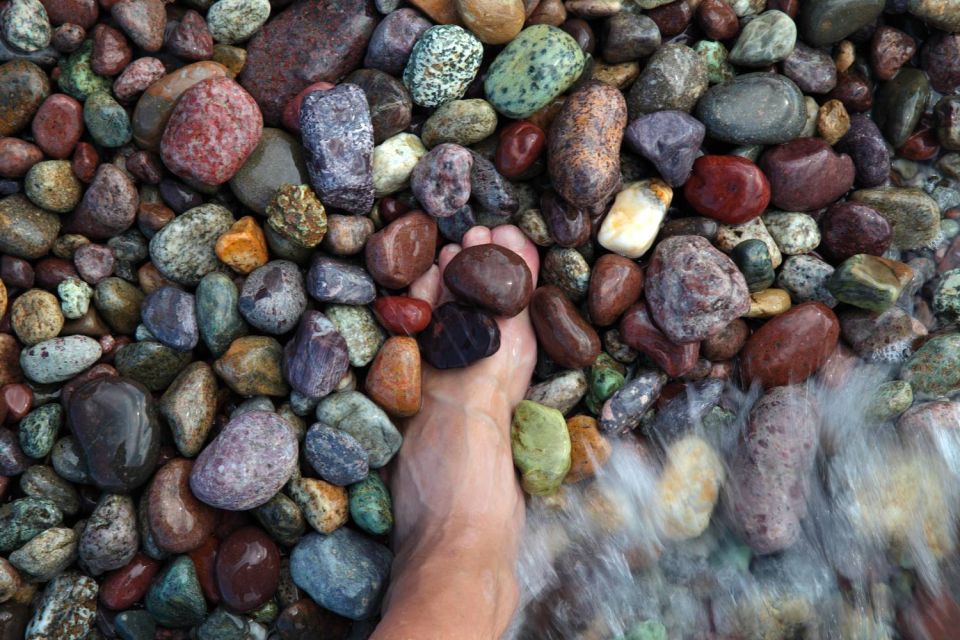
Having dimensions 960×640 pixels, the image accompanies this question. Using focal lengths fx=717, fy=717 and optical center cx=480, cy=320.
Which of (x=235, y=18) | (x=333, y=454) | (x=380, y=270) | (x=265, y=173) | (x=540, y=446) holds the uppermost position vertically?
(x=235, y=18)

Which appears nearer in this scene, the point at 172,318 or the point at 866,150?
the point at 172,318

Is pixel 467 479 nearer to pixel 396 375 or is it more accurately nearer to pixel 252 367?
pixel 396 375

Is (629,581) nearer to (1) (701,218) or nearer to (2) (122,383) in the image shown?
(1) (701,218)

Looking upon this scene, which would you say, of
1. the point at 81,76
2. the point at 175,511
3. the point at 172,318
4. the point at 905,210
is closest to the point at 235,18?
the point at 81,76

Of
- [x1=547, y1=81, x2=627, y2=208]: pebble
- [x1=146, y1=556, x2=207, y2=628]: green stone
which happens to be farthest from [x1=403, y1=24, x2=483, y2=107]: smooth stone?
[x1=146, y1=556, x2=207, y2=628]: green stone

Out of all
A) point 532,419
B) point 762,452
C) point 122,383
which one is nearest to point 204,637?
point 122,383

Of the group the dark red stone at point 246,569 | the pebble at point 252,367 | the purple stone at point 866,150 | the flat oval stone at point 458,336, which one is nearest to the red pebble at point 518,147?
the flat oval stone at point 458,336

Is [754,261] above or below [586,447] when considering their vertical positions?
above

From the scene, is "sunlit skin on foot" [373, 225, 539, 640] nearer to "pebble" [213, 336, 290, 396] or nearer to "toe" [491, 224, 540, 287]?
"toe" [491, 224, 540, 287]
